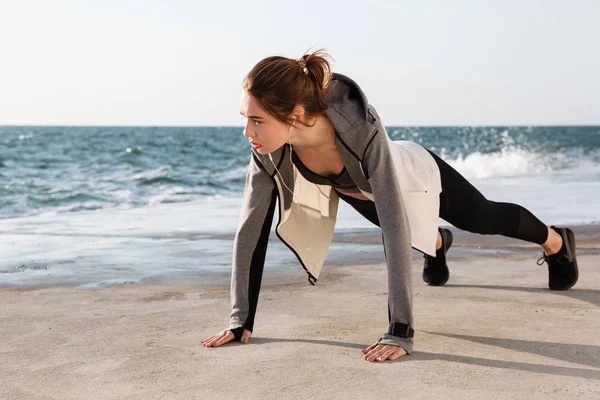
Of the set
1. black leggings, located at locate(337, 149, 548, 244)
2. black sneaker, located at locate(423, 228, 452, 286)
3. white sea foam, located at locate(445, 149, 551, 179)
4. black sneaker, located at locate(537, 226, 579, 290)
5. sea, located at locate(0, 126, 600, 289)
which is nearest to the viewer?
black leggings, located at locate(337, 149, 548, 244)

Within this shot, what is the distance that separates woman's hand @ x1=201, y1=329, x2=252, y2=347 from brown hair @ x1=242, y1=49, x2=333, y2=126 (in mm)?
958

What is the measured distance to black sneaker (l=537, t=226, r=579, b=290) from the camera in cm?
435

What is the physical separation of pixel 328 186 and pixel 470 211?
74cm

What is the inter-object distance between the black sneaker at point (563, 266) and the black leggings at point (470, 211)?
0.26 m

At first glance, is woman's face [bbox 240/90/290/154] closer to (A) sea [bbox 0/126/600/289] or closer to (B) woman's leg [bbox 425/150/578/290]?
(B) woman's leg [bbox 425/150/578/290]

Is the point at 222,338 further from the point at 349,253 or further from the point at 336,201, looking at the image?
the point at 349,253

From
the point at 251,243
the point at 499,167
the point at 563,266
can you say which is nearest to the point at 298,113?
the point at 251,243

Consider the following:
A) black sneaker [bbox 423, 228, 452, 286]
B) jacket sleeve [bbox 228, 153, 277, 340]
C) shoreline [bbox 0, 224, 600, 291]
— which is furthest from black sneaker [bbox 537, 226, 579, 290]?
jacket sleeve [bbox 228, 153, 277, 340]

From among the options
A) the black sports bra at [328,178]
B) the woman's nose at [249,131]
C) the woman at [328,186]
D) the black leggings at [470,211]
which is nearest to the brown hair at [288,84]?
the woman at [328,186]

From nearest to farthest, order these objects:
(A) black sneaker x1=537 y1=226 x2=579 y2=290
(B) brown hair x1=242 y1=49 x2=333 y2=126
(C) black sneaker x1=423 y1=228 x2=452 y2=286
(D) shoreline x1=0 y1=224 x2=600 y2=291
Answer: (B) brown hair x1=242 y1=49 x2=333 y2=126 → (A) black sneaker x1=537 y1=226 x2=579 y2=290 → (C) black sneaker x1=423 y1=228 x2=452 y2=286 → (D) shoreline x1=0 y1=224 x2=600 y2=291

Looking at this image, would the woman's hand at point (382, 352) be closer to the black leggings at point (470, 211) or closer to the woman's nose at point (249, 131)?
the black leggings at point (470, 211)

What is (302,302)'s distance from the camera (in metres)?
4.16

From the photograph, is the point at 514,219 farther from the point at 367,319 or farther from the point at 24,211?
the point at 24,211

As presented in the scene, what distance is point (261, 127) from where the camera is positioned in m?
3.06
